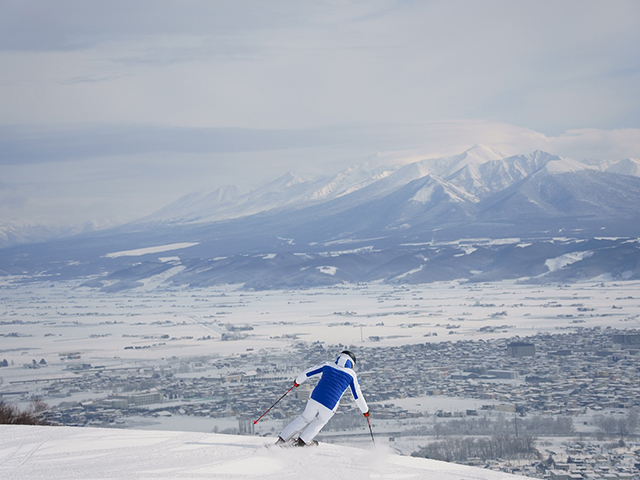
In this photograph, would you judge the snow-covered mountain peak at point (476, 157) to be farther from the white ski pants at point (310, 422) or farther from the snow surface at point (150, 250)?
the white ski pants at point (310, 422)

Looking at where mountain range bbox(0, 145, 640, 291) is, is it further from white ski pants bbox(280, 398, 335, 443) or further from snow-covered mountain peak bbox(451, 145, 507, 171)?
white ski pants bbox(280, 398, 335, 443)

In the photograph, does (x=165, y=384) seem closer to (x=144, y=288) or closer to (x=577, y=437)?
(x=577, y=437)

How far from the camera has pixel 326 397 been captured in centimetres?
484

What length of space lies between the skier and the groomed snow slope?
0.36 ft

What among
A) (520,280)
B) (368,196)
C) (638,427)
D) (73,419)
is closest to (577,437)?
(638,427)

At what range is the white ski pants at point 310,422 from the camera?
4.83 meters

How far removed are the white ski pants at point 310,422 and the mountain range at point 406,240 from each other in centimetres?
5712

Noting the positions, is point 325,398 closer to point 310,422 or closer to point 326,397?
point 326,397

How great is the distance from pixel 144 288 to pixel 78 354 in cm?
4204

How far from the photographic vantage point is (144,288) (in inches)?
2729

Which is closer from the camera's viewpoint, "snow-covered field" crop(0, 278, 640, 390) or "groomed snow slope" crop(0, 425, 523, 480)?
"groomed snow slope" crop(0, 425, 523, 480)

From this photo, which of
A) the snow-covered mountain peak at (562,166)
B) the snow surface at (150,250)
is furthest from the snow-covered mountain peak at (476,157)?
the snow surface at (150,250)

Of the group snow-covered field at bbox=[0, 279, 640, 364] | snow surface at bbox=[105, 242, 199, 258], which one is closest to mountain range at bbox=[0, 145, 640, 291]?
snow surface at bbox=[105, 242, 199, 258]

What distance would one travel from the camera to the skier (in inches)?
190
